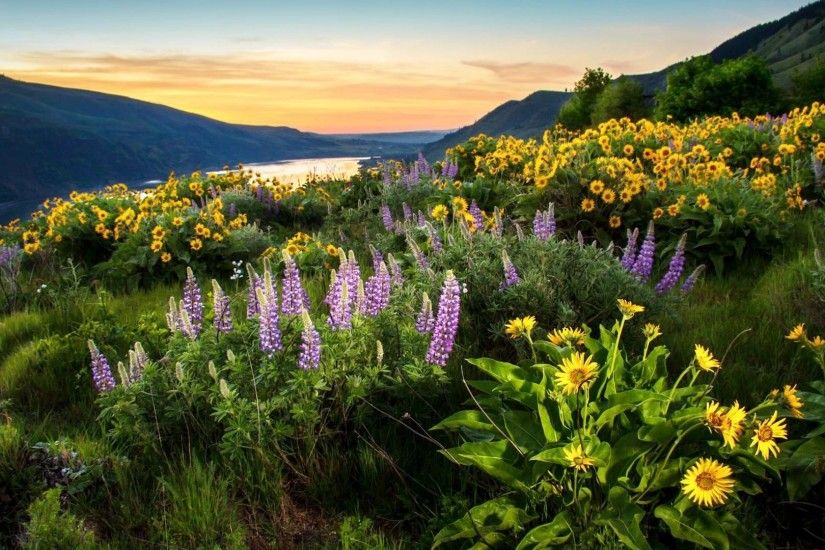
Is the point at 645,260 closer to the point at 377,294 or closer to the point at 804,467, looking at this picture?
the point at 377,294

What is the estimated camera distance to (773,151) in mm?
9586

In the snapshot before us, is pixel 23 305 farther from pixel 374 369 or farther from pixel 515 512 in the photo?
pixel 515 512

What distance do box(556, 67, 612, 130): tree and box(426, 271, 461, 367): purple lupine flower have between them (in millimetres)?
72472

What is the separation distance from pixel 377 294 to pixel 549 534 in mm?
1705

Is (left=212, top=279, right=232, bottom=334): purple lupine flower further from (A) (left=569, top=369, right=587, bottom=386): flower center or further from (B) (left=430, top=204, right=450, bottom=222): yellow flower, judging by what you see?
(B) (left=430, top=204, right=450, bottom=222): yellow flower

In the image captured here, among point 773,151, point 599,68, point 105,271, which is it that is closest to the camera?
point 105,271

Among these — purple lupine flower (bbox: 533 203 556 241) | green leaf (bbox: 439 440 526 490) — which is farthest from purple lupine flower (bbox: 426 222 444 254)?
green leaf (bbox: 439 440 526 490)

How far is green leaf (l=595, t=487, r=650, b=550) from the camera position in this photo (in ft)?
7.11

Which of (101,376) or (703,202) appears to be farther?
(703,202)

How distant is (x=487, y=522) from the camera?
2.44 metres

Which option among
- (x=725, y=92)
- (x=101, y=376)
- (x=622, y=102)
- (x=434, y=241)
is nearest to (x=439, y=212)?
(x=434, y=241)

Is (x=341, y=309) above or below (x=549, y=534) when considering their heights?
above

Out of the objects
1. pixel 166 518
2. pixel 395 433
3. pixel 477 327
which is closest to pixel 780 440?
pixel 395 433

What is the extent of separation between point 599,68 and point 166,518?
83.1 metres
